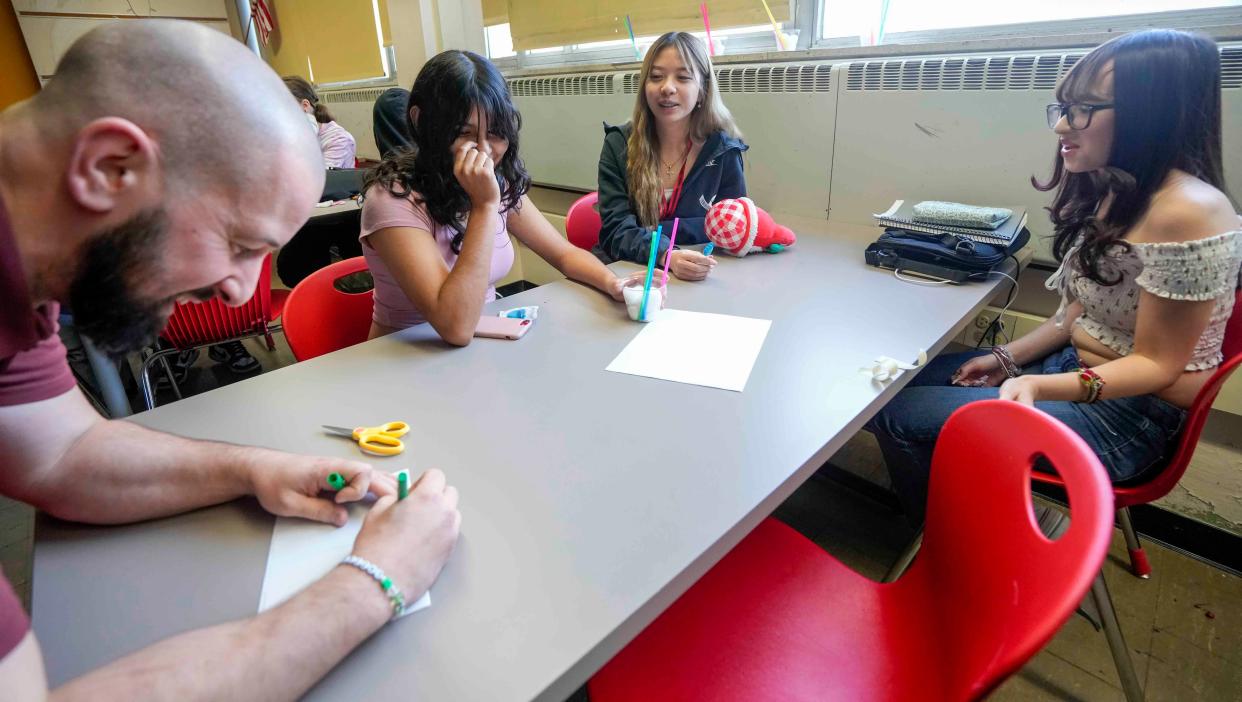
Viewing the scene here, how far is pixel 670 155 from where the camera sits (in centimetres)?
205

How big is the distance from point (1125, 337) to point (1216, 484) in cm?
75

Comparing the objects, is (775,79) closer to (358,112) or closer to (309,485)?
(309,485)

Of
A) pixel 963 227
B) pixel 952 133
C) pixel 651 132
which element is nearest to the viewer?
pixel 963 227

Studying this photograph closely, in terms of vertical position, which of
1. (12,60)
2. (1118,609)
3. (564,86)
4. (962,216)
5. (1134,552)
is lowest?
(1118,609)

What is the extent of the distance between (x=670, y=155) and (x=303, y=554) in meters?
1.75

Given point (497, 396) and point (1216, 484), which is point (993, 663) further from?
point (1216, 484)

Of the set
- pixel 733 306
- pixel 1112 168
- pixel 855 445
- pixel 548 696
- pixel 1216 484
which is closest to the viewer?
pixel 548 696

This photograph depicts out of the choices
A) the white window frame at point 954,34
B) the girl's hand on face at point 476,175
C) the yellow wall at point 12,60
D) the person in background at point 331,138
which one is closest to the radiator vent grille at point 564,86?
the white window frame at point 954,34

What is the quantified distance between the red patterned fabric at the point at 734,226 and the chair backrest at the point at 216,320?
1.40 metres

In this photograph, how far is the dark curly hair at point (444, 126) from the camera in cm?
124

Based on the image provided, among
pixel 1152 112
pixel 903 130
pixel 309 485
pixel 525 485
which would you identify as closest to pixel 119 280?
pixel 309 485

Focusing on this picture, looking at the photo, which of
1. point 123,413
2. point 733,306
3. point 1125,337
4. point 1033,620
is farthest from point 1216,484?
point 123,413

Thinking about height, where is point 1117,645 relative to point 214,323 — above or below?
below

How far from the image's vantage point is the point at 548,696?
49cm
